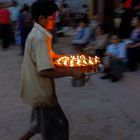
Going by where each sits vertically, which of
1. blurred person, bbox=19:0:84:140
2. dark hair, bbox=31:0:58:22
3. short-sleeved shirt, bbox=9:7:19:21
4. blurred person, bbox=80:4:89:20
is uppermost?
dark hair, bbox=31:0:58:22

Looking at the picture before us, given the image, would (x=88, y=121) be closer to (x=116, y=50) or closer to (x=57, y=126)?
(x=57, y=126)

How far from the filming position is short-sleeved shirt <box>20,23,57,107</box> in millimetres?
4098

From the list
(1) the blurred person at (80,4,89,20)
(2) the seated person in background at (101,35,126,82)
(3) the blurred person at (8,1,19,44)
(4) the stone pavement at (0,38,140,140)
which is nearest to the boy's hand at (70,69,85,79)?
(4) the stone pavement at (0,38,140,140)

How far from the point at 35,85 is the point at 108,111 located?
2.77m

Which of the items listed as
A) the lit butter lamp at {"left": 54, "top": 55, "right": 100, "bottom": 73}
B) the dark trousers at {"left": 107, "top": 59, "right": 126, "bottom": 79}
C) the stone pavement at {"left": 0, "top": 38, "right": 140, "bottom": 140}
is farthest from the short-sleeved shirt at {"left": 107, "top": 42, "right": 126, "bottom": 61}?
the lit butter lamp at {"left": 54, "top": 55, "right": 100, "bottom": 73}

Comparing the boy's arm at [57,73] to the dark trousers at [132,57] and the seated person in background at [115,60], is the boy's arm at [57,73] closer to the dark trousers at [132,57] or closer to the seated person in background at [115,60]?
the seated person in background at [115,60]

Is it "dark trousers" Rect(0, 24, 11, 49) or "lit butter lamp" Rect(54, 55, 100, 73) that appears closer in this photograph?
"lit butter lamp" Rect(54, 55, 100, 73)

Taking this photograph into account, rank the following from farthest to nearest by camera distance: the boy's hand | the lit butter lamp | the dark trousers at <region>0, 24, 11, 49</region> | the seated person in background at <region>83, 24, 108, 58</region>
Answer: the dark trousers at <region>0, 24, 11, 49</region> < the seated person in background at <region>83, 24, 108, 58</region> < the lit butter lamp < the boy's hand

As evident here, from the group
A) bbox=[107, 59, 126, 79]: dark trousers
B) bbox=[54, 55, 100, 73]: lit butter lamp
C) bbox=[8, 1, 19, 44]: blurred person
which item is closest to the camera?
bbox=[54, 55, 100, 73]: lit butter lamp

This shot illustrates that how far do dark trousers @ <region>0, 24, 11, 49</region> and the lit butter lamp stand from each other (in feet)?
34.1

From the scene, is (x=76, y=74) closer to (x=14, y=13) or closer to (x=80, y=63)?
(x=80, y=63)

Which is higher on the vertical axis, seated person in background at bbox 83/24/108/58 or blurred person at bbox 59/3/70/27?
seated person in background at bbox 83/24/108/58

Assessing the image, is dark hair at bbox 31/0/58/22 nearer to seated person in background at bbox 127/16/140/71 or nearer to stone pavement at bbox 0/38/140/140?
stone pavement at bbox 0/38/140/140

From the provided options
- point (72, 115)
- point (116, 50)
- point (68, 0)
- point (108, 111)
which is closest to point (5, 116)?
point (72, 115)
